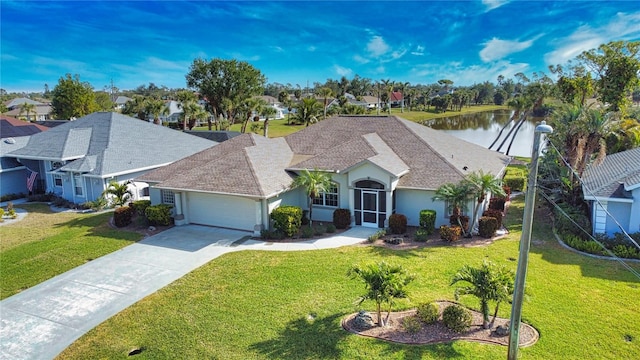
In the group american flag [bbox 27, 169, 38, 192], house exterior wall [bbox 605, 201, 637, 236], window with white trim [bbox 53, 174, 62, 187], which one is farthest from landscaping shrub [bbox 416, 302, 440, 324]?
american flag [bbox 27, 169, 38, 192]

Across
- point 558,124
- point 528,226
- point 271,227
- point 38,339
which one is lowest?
point 38,339

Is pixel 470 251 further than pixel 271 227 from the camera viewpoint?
No

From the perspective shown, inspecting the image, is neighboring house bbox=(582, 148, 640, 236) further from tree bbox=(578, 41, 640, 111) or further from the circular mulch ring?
tree bbox=(578, 41, 640, 111)

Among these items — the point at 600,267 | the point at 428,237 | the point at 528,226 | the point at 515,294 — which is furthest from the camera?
the point at 428,237

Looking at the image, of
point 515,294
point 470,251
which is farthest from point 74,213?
point 515,294

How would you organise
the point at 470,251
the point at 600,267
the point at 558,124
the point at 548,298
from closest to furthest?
the point at 548,298
the point at 600,267
the point at 470,251
the point at 558,124

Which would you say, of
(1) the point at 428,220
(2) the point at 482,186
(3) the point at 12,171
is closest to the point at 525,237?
(2) the point at 482,186

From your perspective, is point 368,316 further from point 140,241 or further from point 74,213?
point 74,213

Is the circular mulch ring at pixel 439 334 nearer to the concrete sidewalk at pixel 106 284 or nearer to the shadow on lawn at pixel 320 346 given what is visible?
the shadow on lawn at pixel 320 346

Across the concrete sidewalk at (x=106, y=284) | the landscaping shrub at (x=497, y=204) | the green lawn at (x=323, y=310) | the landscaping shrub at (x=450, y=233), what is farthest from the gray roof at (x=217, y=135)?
the landscaping shrub at (x=450, y=233)
